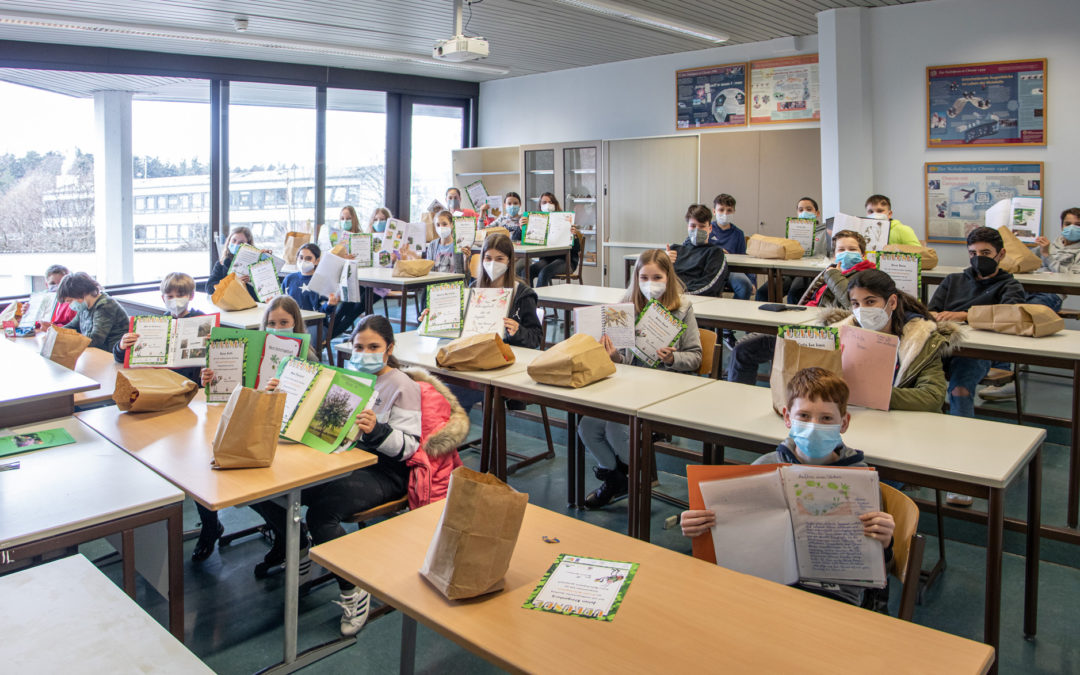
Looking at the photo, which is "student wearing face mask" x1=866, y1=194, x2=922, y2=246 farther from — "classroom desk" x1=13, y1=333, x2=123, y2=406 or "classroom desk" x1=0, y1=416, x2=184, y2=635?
"classroom desk" x1=0, y1=416, x2=184, y2=635

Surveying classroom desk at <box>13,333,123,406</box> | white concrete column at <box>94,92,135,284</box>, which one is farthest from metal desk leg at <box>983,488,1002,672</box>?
white concrete column at <box>94,92,135,284</box>

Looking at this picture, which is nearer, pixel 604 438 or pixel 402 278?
pixel 604 438

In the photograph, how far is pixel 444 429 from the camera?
268 centimetres

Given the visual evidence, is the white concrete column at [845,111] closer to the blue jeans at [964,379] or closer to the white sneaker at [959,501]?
the blue jeans at [964,379]

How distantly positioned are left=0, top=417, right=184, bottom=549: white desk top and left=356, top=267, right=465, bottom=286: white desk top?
3.73 meters

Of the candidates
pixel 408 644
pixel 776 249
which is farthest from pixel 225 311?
pixel 776 249

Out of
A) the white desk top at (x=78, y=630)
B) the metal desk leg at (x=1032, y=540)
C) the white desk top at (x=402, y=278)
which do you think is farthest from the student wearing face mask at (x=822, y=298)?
the white desk top at (x=78, y=630)

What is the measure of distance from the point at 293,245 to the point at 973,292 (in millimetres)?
5367

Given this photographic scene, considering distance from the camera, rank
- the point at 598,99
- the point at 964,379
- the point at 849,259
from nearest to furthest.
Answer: the point at 964,379 → the point at 849,259 → the point at 598,99

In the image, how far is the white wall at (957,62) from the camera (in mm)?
6605

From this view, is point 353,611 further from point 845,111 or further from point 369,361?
point 845,111

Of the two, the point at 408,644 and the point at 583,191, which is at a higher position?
the point at 583,191

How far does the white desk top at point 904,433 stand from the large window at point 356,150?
8.14 m

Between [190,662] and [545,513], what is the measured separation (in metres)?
0.94
